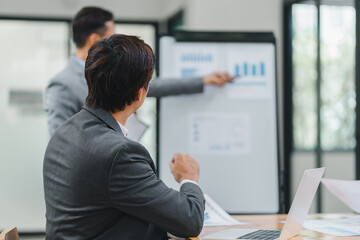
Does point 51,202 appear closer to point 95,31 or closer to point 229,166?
point 95,31

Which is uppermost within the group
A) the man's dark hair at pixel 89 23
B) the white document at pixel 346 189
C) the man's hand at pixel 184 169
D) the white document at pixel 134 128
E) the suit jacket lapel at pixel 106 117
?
the man's dark hair at pixel 89 23

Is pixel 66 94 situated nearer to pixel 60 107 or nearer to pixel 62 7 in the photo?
pixel 60 107

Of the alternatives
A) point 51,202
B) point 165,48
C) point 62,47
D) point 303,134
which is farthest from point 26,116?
point 51,202

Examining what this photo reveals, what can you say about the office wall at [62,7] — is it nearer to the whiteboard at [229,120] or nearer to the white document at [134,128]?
the whiteboard at [229,120]

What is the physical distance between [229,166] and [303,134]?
221 centimetres

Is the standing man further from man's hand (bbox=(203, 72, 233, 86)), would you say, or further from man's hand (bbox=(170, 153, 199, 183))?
man's hand (bbox=(170, 153, 199, 183))

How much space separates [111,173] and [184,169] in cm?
38

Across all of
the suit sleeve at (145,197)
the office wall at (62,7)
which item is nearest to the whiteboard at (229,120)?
the suit sleeve at (145,197)

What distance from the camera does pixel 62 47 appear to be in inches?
227

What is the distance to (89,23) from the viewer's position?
2691 millimetres

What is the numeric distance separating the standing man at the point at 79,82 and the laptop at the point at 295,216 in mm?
1030

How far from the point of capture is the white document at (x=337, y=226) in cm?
189

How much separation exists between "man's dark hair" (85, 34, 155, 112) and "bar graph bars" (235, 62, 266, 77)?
4.41 ft

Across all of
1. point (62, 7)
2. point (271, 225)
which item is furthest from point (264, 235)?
point (62, 7)
